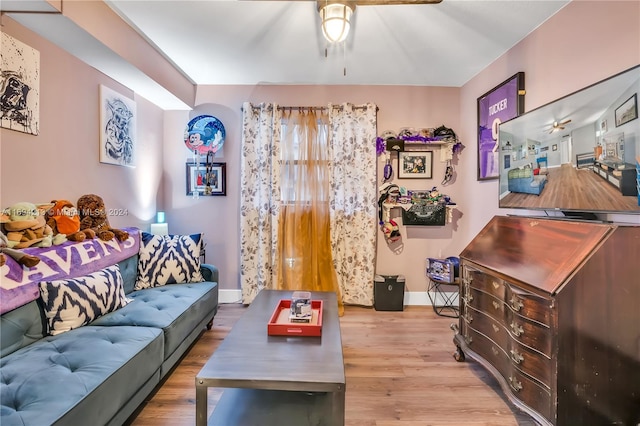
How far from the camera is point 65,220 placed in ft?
6.25

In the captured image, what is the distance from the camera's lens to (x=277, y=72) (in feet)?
9.82

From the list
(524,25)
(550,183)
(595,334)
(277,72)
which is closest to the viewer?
(595,334)

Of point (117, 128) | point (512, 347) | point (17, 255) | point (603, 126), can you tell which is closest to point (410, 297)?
point (512, 347)

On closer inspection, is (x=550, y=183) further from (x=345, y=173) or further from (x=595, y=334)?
(x=345, y=173)

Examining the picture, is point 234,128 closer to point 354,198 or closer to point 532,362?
point 354,198

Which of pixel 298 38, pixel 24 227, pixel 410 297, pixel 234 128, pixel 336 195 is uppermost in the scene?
pixel 298 38

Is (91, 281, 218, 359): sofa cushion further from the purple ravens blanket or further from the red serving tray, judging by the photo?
the red serving tray

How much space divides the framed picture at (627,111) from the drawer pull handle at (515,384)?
140 centimetres

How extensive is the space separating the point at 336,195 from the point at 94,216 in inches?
88.1

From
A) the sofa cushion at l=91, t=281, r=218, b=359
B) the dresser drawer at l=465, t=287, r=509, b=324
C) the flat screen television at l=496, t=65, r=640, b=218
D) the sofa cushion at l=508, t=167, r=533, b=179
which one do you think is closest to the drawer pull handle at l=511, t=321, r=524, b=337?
the dresser drawer at l=465, t=287, r=509, b=324

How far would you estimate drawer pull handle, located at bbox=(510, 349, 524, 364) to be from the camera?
1.49 m

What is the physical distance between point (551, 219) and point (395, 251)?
1.79 m

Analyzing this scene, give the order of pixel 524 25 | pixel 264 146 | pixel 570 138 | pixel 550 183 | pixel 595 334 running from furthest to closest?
pixel 264 146 < pixel 524 25 < pixel 550 183 < pixel 570 138 < pixel 595 334

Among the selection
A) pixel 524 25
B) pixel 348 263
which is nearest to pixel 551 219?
pixel 524 25
